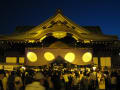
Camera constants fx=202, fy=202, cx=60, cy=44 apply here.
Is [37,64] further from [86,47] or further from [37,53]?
[86,47]

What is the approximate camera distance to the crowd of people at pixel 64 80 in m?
10.6

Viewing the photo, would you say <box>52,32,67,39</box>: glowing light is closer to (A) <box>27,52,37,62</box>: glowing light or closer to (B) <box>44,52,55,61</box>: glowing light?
(B) <box>44,52,55,61</box>: glowing light

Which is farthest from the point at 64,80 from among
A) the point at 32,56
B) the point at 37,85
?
the point at 37,85

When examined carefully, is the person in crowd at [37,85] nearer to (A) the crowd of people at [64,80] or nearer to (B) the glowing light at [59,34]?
(A) the crowd of people at [64,80]

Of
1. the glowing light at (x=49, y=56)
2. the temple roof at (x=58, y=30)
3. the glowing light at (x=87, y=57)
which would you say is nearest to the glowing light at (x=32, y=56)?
the glowing light at (x=49, y=56)

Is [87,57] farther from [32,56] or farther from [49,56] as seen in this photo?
[32,56]

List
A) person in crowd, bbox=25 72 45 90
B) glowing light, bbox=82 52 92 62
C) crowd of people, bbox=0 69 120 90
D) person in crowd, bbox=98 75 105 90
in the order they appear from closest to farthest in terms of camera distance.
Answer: person in crowd, bbox=25 72 45 90 → crowd of people, bbox=0 69 120 90 → glowing light, bbox=82 52 92 62 → person in crowd, bbox=98 75 105 90

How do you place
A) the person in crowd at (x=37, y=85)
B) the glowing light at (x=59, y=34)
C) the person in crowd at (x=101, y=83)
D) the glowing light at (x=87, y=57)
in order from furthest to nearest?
the person in crowd at (x=101, y=83), the glowing light at (x=87, y=57), the glowing light at (x=59, y=34), the person in crowd at (x=37, y=85)

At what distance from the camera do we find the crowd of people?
1062 cm

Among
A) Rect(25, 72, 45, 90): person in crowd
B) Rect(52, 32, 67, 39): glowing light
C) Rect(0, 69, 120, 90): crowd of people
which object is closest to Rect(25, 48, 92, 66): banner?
Rect(0, 69, 120, 90): crowd of people

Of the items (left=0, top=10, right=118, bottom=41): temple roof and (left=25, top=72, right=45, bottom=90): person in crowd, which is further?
(left=0, top=10, right=118, bottom=41): temple roof

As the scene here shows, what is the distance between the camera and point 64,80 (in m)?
13.5

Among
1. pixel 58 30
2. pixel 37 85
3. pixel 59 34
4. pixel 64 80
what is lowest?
pixel 64 80

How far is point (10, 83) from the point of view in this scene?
1190 centimetres
